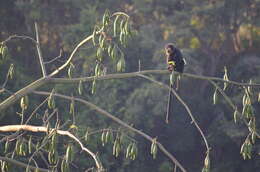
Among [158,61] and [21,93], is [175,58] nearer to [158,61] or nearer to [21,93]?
[21,93]

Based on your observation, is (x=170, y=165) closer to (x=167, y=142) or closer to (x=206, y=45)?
(x=167, y=142)

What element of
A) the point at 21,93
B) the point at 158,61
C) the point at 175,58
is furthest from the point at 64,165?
the point at 158,61

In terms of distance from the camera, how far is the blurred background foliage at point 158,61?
13445mm

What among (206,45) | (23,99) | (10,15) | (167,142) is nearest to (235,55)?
(206,45)

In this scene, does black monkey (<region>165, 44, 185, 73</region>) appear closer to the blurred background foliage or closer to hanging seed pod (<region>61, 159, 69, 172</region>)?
hanging seed pod (<region>61, 159, 69, 172</region>)

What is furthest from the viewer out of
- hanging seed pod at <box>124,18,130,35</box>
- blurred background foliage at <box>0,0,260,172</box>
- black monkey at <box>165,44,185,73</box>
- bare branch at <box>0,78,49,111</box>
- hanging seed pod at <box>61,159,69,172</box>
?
blurred background foliage at <box>0,0,260,172</box>

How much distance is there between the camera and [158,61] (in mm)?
14070

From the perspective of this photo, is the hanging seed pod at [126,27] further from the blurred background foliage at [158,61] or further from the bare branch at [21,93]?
the blurred background foliage at [158,61]

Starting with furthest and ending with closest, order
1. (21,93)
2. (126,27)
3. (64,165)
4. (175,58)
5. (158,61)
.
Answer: (158,61)
(175,58)
(21,93)
(126,27)
(64,165)

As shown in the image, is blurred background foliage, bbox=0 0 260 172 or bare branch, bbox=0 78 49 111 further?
blurred background foliage, bbox=0 0 260 172

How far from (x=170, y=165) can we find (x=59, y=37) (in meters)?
4.24

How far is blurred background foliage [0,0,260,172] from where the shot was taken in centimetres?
1345

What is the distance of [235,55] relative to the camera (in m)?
16.3

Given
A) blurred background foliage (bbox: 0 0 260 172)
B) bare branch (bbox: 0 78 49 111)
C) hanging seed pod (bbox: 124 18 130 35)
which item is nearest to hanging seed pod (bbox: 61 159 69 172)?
bare branch (bbox: 0 78 49 111)
